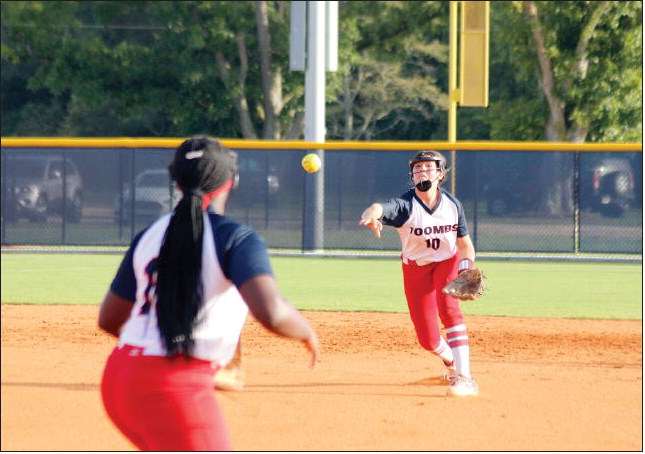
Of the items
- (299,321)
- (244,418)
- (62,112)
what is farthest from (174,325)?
(62,112)

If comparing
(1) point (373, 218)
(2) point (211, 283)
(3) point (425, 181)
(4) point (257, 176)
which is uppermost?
(4) point (257, 176)

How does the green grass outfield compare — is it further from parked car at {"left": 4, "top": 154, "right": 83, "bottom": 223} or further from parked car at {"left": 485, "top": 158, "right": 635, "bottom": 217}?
parked car at {"left": 485, "top": 158, "right": 635, "bottom": 217}

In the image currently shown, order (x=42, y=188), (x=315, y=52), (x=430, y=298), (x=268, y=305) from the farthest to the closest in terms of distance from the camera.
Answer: (x=315, y=52)
(x=42, y=188)
(x=430, y=298)
(x=268, y=305)

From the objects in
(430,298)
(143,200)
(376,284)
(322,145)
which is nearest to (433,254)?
(430,298)

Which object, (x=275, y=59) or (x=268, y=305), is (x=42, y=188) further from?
(x=268, y=305)

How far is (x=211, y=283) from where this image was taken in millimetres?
3150

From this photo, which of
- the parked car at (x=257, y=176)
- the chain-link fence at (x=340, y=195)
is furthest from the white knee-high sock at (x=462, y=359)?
the parked car at (x=257, y=176)

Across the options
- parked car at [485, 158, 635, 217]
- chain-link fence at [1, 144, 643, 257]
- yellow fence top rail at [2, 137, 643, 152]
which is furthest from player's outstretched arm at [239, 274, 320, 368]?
parked car at [485, 158, 635, 217]

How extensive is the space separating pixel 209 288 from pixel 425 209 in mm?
4227

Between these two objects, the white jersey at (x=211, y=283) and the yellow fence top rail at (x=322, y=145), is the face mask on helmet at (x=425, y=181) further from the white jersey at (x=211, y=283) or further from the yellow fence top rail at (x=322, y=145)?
the yellow fence top rail at (x=322, y=145)

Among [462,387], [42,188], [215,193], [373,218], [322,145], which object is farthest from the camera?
[42,188]

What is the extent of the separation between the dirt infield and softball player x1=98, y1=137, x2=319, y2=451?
2.47m

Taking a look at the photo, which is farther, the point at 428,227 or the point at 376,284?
the point at 376,284

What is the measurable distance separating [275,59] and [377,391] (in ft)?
75.0
